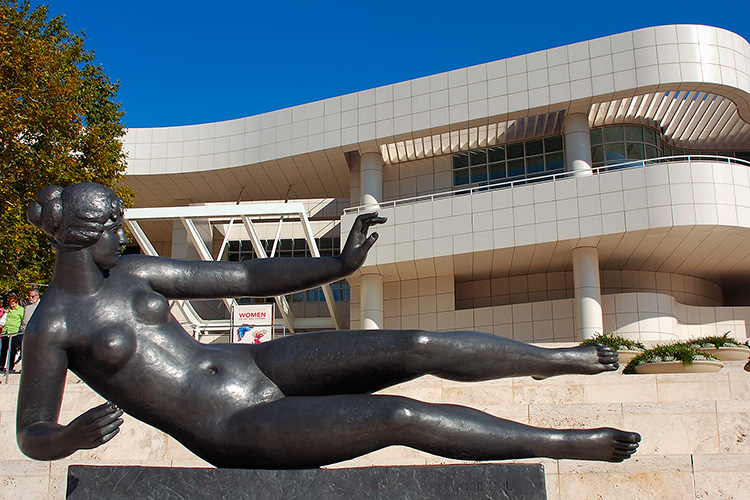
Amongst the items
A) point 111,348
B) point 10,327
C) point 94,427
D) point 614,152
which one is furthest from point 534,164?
point 94,427

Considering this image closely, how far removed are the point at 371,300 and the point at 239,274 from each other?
77.4 feet

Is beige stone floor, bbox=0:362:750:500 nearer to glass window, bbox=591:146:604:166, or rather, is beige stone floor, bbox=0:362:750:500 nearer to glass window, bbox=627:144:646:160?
glass window, bbox=591:146:604:166

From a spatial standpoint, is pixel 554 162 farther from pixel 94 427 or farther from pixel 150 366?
pixel 94 427

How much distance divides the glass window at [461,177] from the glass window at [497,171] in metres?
1.13

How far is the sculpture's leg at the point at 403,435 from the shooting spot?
222 centimetres

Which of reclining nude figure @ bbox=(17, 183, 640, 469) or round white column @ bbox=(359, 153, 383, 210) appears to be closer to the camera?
reclining nude figure @ bbox=(17, 183, 640, 469)

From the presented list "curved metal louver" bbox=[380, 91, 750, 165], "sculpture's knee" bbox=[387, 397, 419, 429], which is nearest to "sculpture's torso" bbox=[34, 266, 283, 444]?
"sculpture's knee" bbox=[387, 397, 419, 429]

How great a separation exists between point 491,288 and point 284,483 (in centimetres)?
2542

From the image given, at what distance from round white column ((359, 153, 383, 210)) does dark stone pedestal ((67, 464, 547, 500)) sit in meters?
25.0

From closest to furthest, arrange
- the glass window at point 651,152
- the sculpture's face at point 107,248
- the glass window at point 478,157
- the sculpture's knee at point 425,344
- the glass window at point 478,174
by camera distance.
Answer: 1. the sculpture's knee at point 425,344
2. the sculpture's face at point 107,248
3. the glass window at point 651,152
4. the glass window at point 478,174
5. the glass window at point 478,157

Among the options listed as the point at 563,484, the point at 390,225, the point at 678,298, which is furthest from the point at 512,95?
the point at 563,484

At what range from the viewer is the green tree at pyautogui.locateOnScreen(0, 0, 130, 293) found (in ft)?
43.8

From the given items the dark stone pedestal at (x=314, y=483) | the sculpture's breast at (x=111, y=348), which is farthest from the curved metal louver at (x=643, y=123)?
the sculpture's breast at (x=111, y=348)

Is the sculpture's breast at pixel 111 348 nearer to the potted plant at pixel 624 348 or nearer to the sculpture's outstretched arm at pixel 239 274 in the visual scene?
the sculpture's outstretched arm at pixel 239 274
